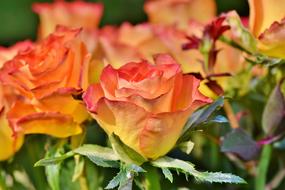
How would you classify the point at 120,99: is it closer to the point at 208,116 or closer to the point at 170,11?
the point at 208,116

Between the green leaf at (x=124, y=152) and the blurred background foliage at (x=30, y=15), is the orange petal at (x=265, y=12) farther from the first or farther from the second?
the blurred background foliage at (x=30, y=15)

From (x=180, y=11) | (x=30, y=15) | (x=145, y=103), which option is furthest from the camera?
(x=30, y=15)

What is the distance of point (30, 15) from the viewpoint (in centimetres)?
209

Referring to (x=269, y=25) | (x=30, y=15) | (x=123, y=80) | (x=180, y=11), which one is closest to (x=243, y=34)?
(x=269, y=25)

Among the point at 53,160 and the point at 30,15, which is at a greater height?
the point at 53,160

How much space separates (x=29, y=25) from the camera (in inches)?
81.0

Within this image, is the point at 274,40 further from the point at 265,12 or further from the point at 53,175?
the point at 53,175

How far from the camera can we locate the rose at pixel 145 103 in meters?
0.61

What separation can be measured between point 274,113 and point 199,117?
108 millimetres

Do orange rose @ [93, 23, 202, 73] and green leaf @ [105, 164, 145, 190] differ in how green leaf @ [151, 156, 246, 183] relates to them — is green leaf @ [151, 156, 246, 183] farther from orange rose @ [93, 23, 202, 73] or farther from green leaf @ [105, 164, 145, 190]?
orange rose @ [93, 23, 202, 73]

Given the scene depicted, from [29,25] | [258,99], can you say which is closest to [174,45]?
[258,99]

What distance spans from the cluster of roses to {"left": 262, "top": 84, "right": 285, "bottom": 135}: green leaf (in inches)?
1.8

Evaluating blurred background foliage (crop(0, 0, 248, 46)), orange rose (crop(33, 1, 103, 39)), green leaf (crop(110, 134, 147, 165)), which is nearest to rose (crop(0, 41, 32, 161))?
green leaf (crop(110, 134, 147, 165))

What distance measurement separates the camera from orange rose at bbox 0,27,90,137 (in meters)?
0.67
